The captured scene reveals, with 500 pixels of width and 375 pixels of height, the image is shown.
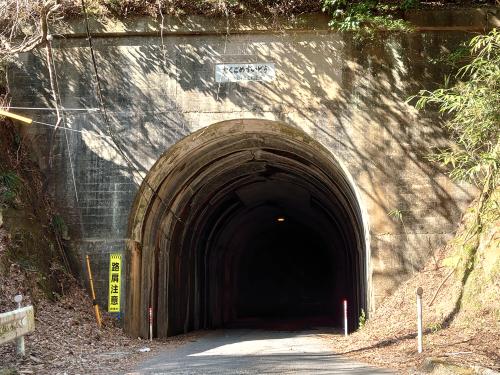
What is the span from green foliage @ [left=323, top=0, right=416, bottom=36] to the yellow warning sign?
6.25 meters

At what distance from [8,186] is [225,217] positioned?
11.5 metres

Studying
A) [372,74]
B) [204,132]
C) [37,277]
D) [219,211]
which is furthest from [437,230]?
[219,211]

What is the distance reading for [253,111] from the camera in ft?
38.9

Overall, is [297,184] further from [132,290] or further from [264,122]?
[132,290]

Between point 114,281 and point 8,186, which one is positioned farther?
point 114,281

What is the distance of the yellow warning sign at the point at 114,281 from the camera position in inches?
453

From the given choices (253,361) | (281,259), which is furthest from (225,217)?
(281,259)

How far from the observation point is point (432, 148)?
11648mm

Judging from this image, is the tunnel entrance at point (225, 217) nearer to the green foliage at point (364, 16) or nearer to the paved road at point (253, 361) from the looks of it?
→ the green foliage at point (364, 16)

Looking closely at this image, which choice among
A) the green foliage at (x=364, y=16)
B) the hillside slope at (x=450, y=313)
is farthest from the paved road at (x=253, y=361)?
the green foliage at (x=364, y=16)

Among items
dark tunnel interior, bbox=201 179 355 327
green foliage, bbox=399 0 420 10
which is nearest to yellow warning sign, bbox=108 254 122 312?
green foliage, bbox=399 0 420 10

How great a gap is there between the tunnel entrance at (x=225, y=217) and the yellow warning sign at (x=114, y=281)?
0.29 m

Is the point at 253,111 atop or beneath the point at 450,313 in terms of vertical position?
atop

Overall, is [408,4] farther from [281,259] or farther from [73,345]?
[281,259]
